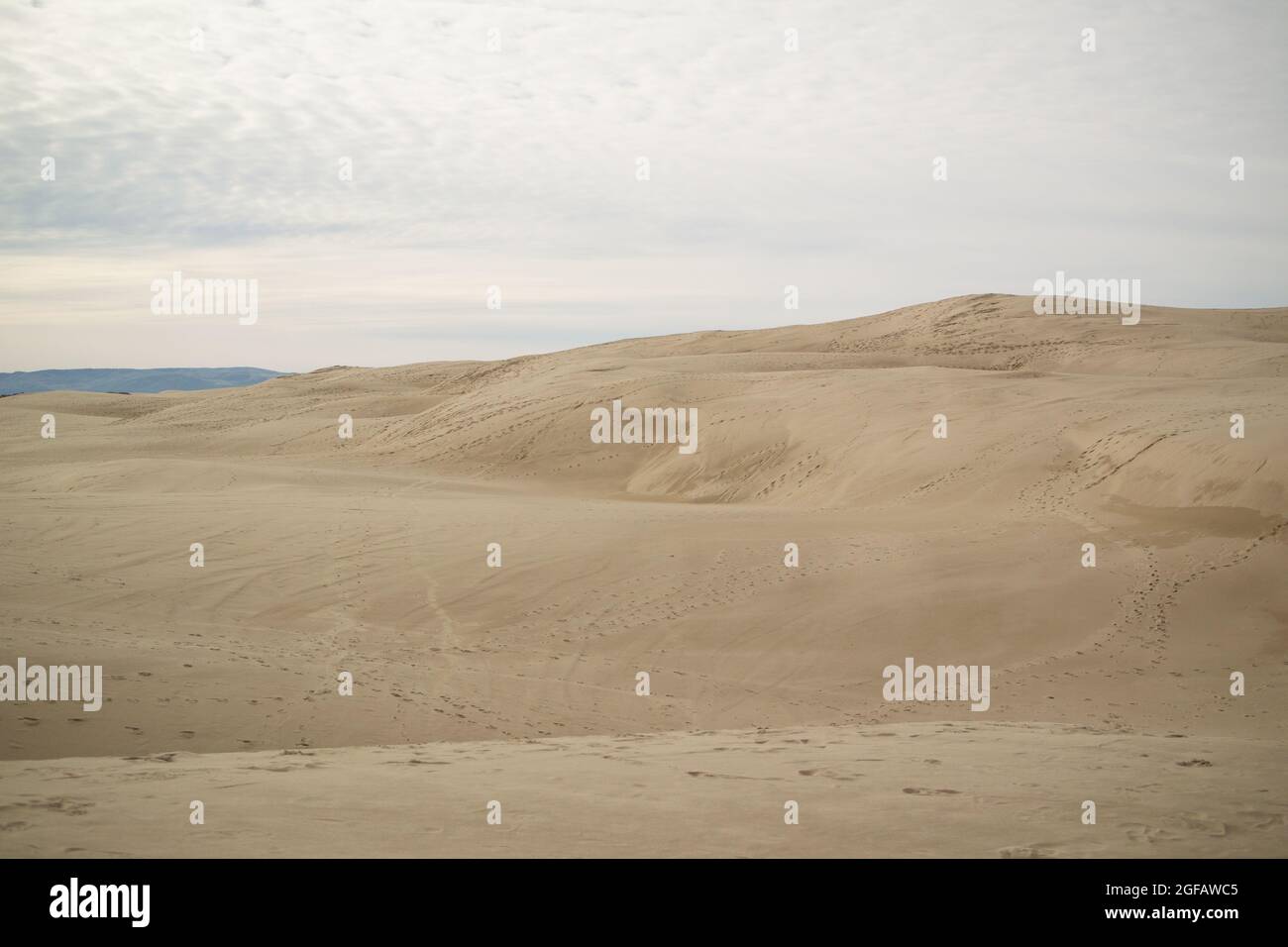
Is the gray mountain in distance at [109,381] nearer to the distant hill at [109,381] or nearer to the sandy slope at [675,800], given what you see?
the distant hill at [109,381]

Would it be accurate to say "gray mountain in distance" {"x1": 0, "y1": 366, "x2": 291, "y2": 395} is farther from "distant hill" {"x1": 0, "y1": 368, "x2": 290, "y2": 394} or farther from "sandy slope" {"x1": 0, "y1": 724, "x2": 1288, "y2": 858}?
A: "sandy slope" {"x1": 0, "y1": 724, "x2": 1288, "y2": 858}

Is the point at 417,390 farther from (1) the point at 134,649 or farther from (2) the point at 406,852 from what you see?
(2) the point at 406,852

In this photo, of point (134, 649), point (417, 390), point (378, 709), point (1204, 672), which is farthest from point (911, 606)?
point (417, 390)

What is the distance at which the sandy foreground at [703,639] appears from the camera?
5047mm

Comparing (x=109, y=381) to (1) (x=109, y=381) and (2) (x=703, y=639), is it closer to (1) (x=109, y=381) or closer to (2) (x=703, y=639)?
(1) (x=109, y=381)

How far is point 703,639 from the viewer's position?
35.8 feet

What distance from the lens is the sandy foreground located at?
5047 millimetres

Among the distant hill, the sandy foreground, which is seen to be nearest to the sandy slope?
the sandy foreground

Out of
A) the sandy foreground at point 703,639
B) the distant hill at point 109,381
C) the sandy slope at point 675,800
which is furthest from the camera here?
the distant hill at point 109,381

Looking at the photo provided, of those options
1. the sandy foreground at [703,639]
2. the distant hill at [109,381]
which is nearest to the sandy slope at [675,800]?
the sandy foreground at [703,639]

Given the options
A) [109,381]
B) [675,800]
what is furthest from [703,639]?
[109,381]
